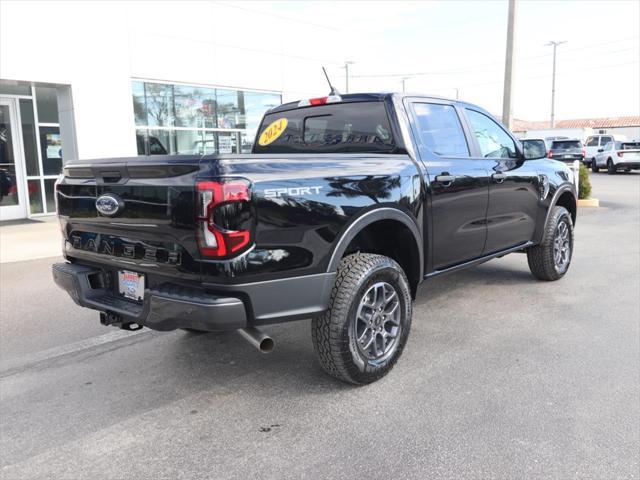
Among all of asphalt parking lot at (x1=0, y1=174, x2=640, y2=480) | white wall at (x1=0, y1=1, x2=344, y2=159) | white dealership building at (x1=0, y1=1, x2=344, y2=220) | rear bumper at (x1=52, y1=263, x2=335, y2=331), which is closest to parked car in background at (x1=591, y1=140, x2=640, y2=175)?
white wall at (x1=0, y1=1, x2=344, y2=159)

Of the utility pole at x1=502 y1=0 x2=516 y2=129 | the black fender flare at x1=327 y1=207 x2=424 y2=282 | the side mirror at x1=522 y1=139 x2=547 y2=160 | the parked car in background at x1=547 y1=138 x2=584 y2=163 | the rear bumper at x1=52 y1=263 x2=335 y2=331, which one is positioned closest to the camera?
the rear bumper at x1=52 y1=263 x2=335 y2=331

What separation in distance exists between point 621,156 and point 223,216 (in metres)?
27.8

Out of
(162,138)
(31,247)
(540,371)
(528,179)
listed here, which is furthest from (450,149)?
(162,138)

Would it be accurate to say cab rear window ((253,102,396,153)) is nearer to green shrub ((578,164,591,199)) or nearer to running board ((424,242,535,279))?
running board ((424,242,535,279))

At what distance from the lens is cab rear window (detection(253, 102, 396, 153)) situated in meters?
4.25

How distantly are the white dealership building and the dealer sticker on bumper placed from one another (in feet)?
29.7

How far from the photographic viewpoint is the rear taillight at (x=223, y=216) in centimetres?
282

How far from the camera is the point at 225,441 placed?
119 inches

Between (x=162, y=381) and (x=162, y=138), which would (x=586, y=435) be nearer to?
(x=162, y=381)

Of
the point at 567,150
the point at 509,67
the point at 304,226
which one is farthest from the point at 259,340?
the point at 567,150

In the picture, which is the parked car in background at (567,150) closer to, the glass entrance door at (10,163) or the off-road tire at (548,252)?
the off-road tire at (548,252)

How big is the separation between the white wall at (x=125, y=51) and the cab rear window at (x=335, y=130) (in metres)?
8.08

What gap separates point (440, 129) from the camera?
4582 millimetres

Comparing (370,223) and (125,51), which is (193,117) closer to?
(125,51)
